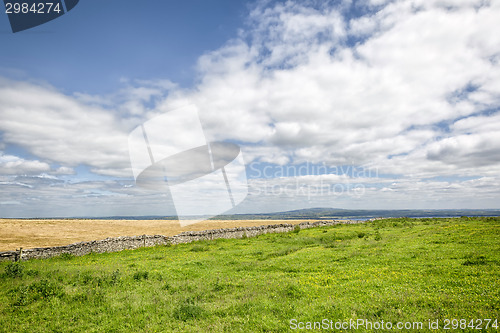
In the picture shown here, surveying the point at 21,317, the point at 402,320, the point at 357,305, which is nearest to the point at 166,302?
the point at 21,317

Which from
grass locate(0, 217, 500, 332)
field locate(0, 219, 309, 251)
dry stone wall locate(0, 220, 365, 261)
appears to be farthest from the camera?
field locate(0, 219, 309, 251)

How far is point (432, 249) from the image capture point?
18109 mm

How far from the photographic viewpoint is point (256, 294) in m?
10.8

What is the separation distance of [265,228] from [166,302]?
1240 inches

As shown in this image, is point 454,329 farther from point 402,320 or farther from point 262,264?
point 262,264
